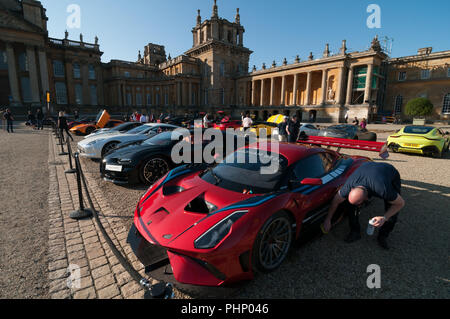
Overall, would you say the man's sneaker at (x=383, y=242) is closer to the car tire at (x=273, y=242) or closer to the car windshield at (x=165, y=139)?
the car tire at (x=273, y=242)

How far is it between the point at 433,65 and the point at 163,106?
5524 cm

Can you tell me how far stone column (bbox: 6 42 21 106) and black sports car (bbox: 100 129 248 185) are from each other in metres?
43.9

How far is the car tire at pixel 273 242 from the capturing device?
242 centimetres

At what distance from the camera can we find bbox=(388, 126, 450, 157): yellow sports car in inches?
369

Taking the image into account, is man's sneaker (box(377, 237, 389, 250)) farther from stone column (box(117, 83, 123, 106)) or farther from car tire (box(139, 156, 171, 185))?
stone column (box(117, 83, 123, 106))

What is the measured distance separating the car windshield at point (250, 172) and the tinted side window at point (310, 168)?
0.73ft

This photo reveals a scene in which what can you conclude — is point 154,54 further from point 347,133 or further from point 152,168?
point 152,168

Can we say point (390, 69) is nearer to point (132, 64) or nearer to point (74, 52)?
point (132, 64)

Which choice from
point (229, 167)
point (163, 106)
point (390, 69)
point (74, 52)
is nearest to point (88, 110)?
point (74, 52)

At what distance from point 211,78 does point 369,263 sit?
180ft
